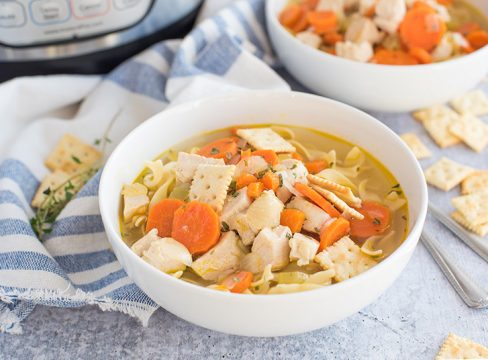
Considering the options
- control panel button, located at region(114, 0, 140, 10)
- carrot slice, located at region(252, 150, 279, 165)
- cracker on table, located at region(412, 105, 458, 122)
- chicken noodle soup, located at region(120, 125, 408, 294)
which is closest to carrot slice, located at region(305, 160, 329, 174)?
chicken noodle soup, located at region(120, 125, 408, 294)

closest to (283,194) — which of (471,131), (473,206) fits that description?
(473,206)

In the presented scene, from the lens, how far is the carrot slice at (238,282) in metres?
1.67

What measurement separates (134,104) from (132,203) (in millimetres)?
873

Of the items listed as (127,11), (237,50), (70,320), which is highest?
(127,11)

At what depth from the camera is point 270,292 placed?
5.47 ft

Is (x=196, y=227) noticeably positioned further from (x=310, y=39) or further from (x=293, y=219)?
(x=310, y=39)

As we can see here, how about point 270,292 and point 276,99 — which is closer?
point 270,292

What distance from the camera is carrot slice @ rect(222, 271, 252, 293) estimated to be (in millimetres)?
1675

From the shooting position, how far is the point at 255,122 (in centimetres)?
229

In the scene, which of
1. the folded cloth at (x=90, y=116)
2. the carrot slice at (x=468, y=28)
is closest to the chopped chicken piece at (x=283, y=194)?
the folded cloth at (x=90, y=116)

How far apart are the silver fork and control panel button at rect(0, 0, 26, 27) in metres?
1.64

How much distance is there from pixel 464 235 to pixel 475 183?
280 millimetres

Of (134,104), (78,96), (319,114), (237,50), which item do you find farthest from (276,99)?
(78,96)

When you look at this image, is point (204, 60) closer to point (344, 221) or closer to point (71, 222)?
point (71, 222)
